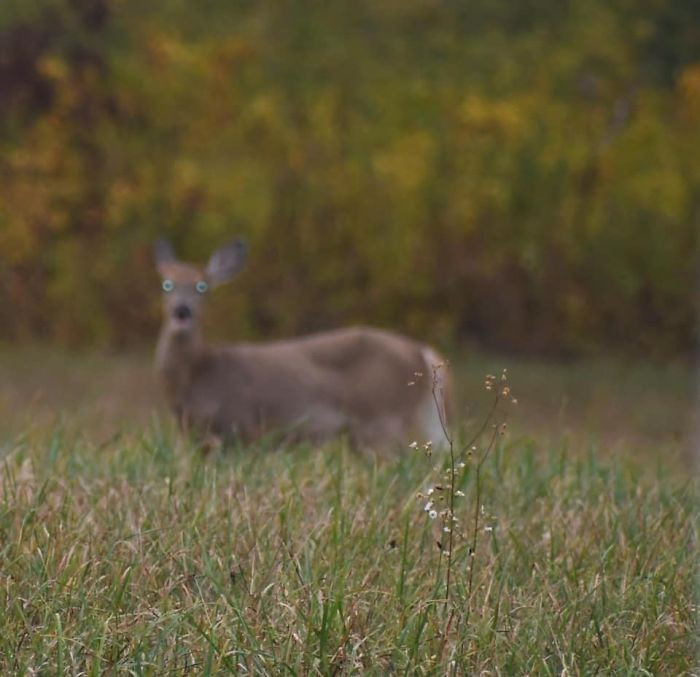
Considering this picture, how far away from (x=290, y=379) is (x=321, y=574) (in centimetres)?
437

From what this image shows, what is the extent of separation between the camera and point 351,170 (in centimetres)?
1335

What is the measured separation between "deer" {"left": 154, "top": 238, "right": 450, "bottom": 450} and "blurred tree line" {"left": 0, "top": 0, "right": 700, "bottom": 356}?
5171 millimetres

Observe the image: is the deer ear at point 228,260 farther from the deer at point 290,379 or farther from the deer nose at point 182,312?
the deer nose at point 182,312

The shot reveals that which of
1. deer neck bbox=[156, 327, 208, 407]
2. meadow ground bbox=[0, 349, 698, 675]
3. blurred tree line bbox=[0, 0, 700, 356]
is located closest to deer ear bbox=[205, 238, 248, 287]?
deer neck bbox=[156, 327, 208, 407]

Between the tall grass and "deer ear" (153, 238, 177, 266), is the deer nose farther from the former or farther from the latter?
the tall grass

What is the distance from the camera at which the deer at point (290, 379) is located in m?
7.51

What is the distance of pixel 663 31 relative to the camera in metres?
13.7

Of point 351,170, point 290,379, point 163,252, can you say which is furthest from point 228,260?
point 351,170

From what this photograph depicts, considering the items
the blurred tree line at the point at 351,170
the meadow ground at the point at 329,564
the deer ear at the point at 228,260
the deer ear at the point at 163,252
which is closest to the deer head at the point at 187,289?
the deer ear at the point at 228,260

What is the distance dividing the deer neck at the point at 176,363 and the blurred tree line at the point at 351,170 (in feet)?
18.2

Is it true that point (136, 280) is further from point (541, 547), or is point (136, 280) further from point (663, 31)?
point (541, 547)

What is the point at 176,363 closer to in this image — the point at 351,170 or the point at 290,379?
the point at 290,379

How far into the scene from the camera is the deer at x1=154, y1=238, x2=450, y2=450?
24.6 ft

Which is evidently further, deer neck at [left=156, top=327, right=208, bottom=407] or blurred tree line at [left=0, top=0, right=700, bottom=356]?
blurred tree line at [left=0, top=0, right=700, bottom=356]
